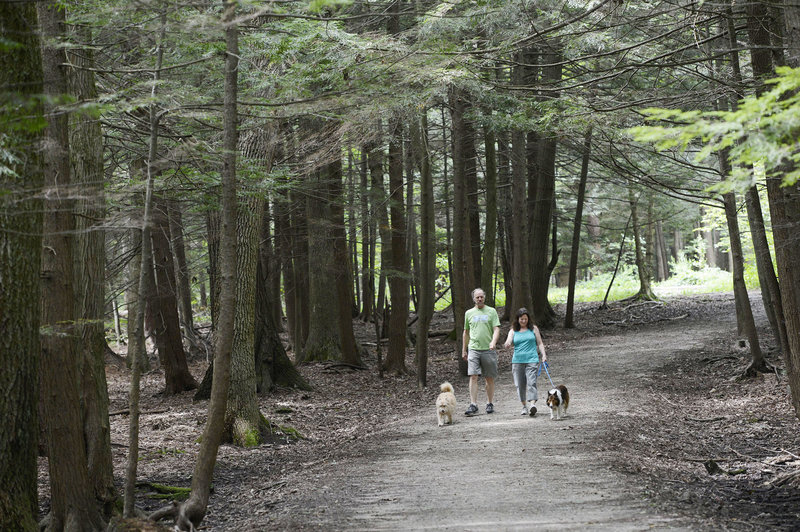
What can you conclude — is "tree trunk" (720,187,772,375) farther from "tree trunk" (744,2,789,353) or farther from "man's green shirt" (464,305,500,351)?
"man's green shirt" (464,305,500,351)

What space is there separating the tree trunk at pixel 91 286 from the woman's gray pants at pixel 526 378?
248 inches

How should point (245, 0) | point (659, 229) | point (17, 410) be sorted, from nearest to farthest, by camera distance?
point (17, 410)
point (245, 0)
point (659, 229)

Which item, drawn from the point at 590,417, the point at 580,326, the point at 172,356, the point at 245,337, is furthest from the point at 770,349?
the point at 172,356

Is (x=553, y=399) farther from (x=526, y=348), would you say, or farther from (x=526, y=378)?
(x=526, y=348)

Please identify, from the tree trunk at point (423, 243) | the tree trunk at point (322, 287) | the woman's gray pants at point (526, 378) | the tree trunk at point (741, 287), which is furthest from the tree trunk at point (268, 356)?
the tree trunk at point (741, 287)

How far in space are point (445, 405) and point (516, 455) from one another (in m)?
2.53

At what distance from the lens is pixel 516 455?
862 centimetres

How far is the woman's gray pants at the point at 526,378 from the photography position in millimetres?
11336

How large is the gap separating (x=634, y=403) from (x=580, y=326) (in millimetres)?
13538

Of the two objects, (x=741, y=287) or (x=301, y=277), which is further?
(x=301, y=277)

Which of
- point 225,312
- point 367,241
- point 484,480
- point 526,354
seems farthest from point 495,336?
point 367,241

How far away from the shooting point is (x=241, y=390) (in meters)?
11.2

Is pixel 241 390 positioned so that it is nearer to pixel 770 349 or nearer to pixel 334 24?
pixel 334 24

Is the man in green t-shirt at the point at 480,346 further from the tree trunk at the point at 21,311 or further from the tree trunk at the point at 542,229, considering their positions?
the tree trunk at the point at 542,229
